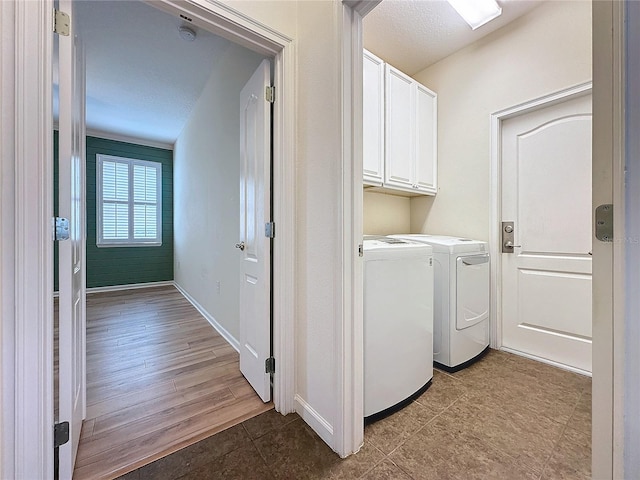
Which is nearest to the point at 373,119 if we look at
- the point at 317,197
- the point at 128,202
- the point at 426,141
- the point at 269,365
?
the point at 426,141

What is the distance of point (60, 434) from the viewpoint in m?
1.00

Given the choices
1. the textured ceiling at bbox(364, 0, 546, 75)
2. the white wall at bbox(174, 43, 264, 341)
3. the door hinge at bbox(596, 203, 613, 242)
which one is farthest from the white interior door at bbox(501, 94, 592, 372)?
the white wall at bbox(174, 43, 264, 341)

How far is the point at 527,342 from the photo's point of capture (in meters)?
2.16

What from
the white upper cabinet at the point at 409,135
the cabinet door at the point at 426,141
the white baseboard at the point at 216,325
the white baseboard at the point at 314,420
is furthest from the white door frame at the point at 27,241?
the cabinet door at the point at 426,141

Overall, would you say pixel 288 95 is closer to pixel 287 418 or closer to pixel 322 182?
pixel 322 182

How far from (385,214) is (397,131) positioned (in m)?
0.78

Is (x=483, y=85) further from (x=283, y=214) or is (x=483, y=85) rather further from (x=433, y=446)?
(x=433, y=446)

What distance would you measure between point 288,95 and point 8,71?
3.52 feet

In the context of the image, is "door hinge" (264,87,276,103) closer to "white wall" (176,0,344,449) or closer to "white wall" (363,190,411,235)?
"white wall" (176,0,344,449)

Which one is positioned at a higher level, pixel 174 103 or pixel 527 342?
pixel 174 103

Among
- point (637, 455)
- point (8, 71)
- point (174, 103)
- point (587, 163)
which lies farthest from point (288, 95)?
point (174, 103)

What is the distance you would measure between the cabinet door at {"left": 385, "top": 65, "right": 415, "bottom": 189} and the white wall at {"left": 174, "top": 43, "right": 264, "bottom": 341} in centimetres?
112

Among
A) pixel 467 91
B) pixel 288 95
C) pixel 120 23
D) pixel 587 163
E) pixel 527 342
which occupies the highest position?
pixel 120 23

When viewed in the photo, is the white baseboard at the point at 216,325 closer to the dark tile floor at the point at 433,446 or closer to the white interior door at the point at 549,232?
the dark tile floor at the point at 433,446
